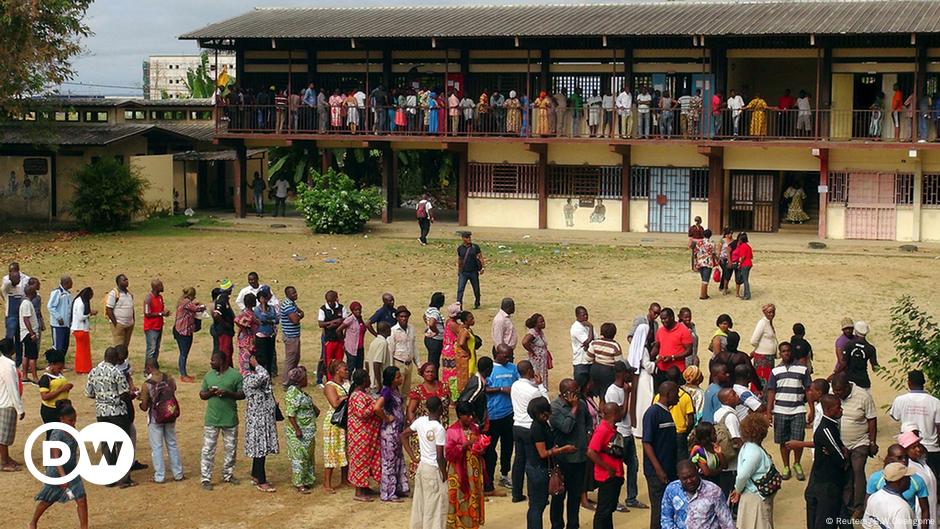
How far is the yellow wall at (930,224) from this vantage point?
32094 millimetres

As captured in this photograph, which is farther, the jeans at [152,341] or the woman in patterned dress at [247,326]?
the jeans at [152,341]

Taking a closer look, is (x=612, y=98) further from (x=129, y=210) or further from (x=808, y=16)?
(x=129, y=210)

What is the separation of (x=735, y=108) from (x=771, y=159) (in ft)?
6.22

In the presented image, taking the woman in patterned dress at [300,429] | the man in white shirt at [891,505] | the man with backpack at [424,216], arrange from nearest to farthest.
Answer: the man in white shirt at [891,505] < the woman in patterned dress at [300,429] < the man with backpack at [424,216]

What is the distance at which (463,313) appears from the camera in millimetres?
15555

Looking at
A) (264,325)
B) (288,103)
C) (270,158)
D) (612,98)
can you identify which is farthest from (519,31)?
(264,325)

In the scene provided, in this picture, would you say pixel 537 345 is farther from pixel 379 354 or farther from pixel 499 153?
pixel 499 153

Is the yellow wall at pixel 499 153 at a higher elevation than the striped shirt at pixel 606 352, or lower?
higher

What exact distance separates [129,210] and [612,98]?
12.1m

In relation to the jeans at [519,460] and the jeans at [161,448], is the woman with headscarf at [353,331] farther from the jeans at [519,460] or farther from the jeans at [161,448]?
the jeans at [519,460]

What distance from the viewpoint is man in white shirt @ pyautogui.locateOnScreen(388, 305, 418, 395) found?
16109 mm

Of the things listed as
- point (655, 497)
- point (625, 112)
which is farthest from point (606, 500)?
point (625, 112)

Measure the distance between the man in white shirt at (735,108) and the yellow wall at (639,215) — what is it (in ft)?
10.5

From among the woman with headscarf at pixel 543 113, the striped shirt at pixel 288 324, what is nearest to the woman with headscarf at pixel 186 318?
the striped shirt at pixel 288 324
